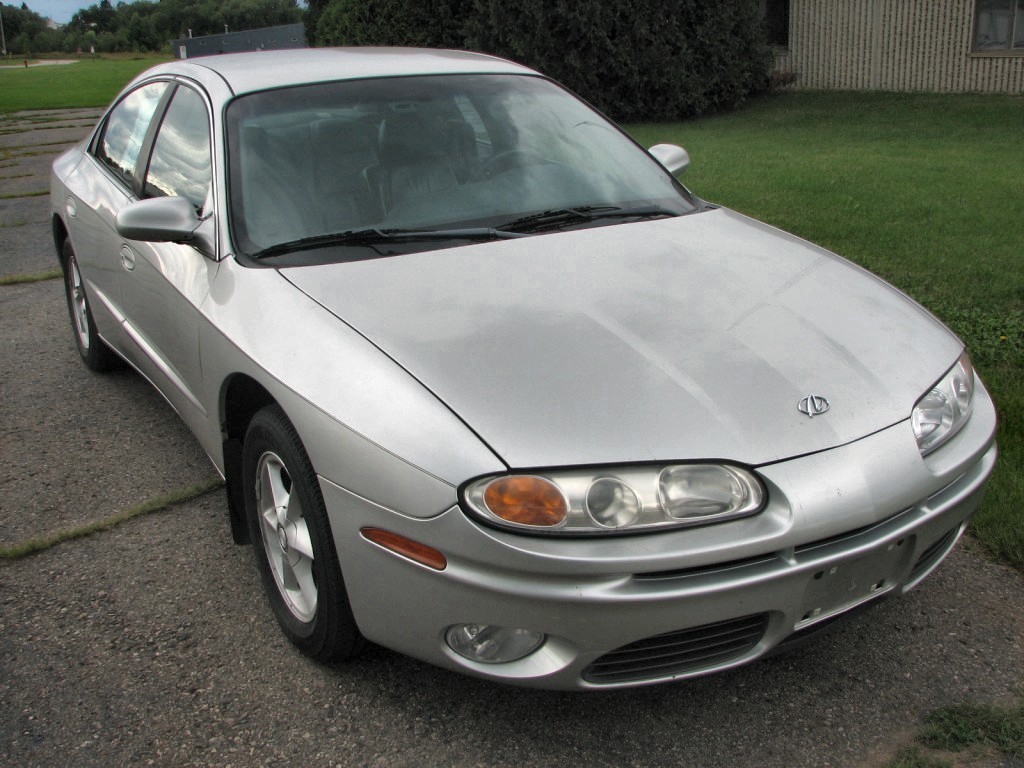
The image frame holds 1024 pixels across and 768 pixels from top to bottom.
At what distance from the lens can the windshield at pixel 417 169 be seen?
10.2ft

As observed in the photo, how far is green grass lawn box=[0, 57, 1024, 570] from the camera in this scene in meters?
4.60

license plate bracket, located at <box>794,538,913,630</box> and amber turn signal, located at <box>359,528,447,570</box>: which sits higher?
amber turn signal, located at <box>359,528,447,570</box>

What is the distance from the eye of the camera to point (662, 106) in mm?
15953

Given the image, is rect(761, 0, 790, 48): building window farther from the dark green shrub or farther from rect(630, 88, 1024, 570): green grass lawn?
rect(630, 88, 1024, 570): green grass lawn

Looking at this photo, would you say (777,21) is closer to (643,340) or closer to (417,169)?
(417,169)

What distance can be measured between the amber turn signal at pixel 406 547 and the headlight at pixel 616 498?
5.9 inches

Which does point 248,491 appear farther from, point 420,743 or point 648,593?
point 648,593

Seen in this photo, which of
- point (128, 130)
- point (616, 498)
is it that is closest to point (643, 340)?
point (616, 498)

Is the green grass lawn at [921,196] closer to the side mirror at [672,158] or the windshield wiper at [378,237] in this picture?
the side mirror at [672,158]

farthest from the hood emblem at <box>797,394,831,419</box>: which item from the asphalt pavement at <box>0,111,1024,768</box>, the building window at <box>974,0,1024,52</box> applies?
the building window at <box>974,0,1024,52</box>

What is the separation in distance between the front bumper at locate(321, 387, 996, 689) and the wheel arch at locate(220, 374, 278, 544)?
729mm

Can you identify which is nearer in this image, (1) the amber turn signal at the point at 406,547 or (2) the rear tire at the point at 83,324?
(1) the amber turn signal at the point at 406,547

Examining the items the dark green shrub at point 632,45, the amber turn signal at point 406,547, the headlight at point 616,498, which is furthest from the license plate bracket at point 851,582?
the dark green shrub at point 632,45

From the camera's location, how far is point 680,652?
2254mm
